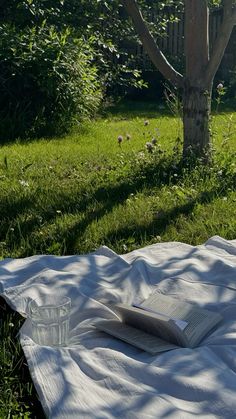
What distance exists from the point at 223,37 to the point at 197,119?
0.77 m

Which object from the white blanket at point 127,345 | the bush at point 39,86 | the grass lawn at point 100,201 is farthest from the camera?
the bush at point 39,86

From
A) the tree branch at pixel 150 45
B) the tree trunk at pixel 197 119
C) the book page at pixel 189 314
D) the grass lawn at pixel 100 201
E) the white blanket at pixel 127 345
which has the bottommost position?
the grass lawn at pixel 100 201

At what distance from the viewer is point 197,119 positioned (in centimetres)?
629

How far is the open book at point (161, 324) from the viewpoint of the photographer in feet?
9.89

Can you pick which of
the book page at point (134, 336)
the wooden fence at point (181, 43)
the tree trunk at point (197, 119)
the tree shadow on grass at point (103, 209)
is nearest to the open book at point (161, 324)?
the book page at point (134, 336)

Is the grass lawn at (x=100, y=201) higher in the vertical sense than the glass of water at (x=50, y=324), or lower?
lower

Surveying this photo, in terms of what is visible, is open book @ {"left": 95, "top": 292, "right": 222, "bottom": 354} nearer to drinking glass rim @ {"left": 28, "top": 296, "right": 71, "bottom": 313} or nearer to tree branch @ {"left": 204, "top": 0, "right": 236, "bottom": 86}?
drinking glass rim @ {"left": 28, "top": 296, "right": 71, "bottom": 313}

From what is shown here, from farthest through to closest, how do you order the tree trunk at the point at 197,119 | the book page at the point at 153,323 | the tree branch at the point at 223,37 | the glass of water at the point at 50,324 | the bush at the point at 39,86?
the bush at the point at 39,86 → the tree trunk at the point at 197,119 → the tree branch at the point at 223,37 → the glass of water at the point at 50,324 → the book page at the point at 153,323

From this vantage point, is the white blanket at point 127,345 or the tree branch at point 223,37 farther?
the tree branch at point 223,37

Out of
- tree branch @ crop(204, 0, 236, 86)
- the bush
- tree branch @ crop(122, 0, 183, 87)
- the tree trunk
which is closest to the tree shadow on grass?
the tree trunk

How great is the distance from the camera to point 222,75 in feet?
46.5

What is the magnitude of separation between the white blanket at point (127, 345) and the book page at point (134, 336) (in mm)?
35

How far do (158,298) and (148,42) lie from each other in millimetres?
3631

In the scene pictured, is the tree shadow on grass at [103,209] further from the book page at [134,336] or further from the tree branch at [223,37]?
the book page at [134,336]
